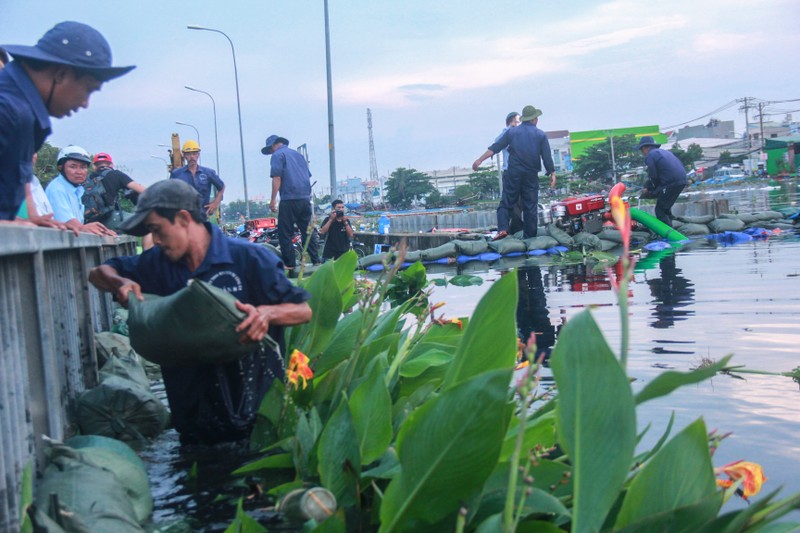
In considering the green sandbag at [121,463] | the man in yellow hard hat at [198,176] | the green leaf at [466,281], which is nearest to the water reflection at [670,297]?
the green leaf at [466,281]

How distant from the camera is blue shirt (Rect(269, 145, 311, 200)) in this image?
35.3 ft

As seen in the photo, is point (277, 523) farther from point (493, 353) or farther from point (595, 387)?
point (595, 387)

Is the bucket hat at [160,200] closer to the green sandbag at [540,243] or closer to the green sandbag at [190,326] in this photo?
the green sandbag at [190,326]

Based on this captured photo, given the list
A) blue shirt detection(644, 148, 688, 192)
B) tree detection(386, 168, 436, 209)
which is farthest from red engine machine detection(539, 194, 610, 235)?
tree detection(386, 168, 436, 209)

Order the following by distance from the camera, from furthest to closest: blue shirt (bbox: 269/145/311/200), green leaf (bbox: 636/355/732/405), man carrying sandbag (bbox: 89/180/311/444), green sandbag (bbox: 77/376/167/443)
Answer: blue shirt (bbox: 269/145/311/200) → green sandbag (bbox: 77/376/167/443) → man carrying sandbag (bbox: 89/180/311/444) → green leaf (bbox: 636/355/732/405)

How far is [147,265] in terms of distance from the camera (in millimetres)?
3299

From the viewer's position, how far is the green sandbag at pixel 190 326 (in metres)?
2.72

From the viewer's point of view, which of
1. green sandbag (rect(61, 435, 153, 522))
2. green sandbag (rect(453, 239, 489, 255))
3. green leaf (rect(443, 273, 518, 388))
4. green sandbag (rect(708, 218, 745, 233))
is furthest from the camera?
green sandbag (rect(708, 218, 745, 233))

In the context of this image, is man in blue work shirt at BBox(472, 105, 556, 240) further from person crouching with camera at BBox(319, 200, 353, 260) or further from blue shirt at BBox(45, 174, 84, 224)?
blue shirt at BBox(45, 174, 84, 224)

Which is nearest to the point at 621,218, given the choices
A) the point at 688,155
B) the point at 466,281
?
the point at 466,281

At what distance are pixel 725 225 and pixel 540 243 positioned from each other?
3935 millimetres

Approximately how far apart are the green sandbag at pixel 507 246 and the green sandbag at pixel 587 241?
0.93 m

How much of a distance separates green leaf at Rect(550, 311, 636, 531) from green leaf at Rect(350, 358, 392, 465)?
0.72 m

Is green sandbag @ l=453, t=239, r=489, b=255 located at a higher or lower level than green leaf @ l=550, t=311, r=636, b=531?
lower
